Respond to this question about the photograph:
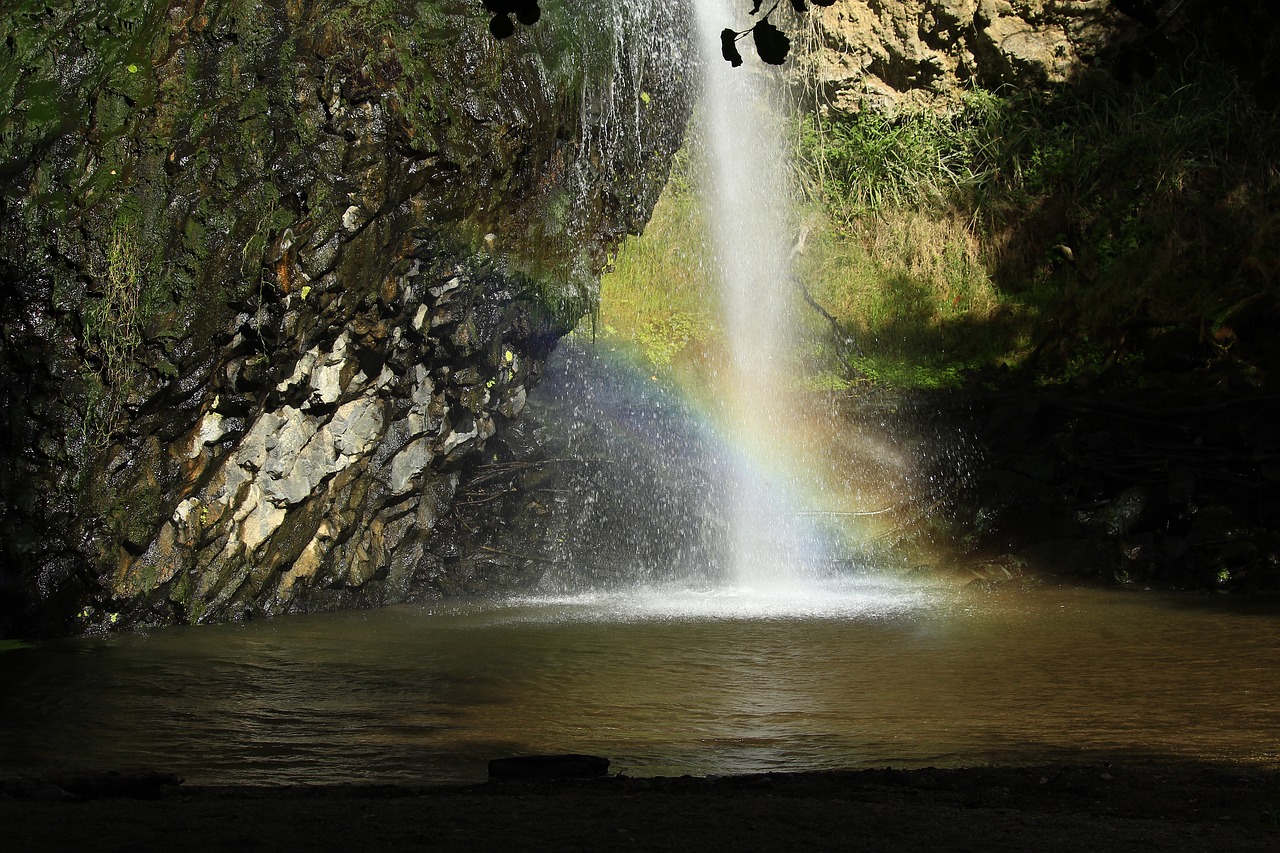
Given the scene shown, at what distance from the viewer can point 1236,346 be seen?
1060 centimetres

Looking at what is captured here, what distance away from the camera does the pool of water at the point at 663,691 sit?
166 inches

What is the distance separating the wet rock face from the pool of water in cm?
70

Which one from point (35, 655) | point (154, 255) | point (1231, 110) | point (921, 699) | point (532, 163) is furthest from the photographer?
point (1231, 110)

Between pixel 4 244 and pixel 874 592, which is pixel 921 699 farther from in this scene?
pixel 4 244

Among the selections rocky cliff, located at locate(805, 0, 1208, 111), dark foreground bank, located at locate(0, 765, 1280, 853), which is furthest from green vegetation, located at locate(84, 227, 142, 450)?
rocky cliff, located at locate(805, 0, 1208, 111)

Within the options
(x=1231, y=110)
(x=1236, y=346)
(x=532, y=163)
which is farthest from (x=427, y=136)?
(x=1231, y=110)

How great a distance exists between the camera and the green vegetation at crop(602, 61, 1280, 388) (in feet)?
39.5

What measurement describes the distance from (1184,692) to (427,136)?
5438mm

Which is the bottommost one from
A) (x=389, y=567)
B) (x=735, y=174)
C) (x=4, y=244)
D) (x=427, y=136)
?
(x=389, y=567)

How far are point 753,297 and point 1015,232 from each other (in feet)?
9.89

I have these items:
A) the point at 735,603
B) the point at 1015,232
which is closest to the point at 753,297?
the point at 1015,232

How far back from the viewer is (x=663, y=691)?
527cm

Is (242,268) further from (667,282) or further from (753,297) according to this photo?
(753,297)

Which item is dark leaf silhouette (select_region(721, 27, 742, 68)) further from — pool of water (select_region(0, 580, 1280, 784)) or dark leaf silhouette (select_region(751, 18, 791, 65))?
pool of water (select_region(0, 580, 1280, 784))
